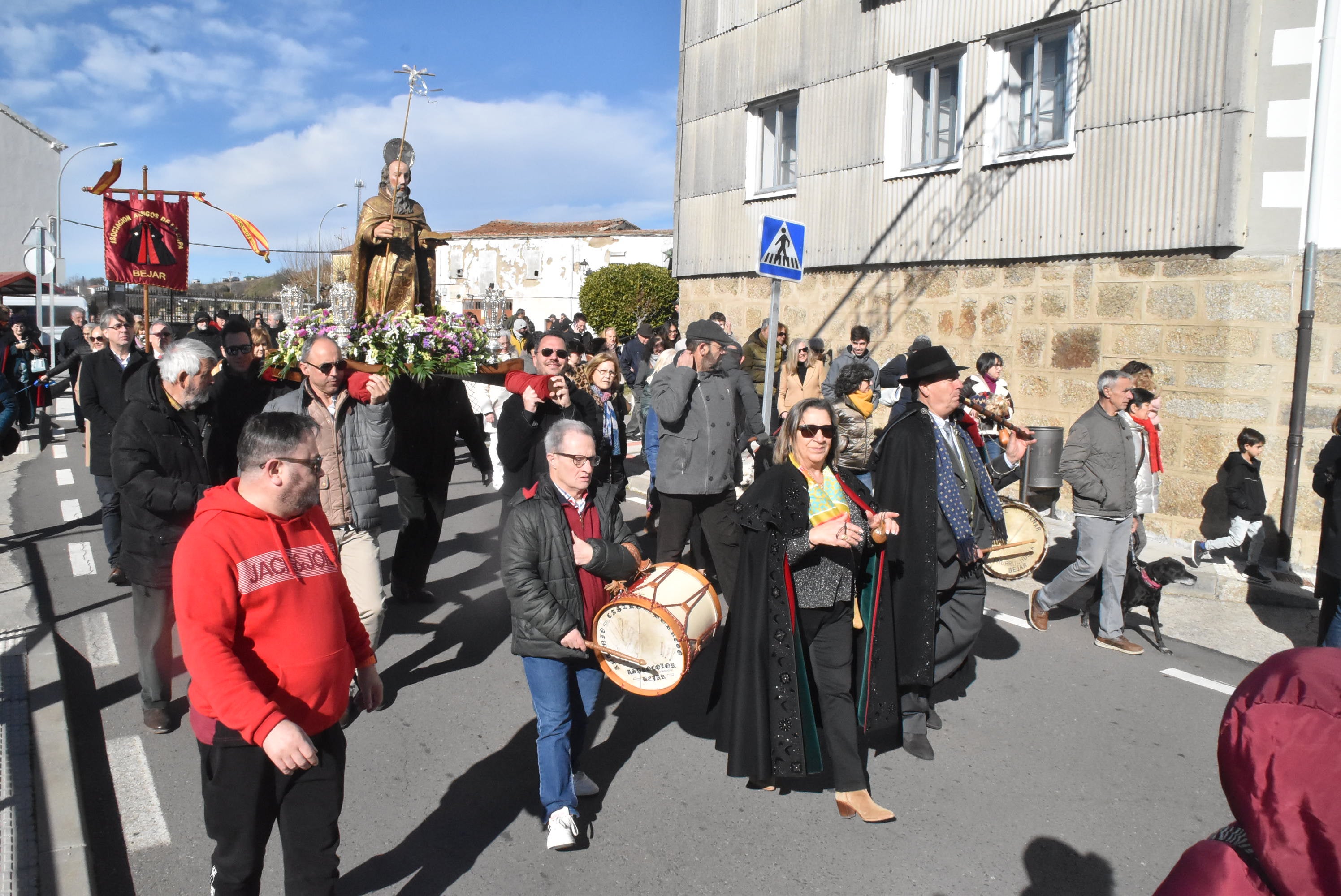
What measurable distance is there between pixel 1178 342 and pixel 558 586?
8451 millimetres

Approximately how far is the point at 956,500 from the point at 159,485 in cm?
388

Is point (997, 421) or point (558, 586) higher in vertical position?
point (997, 421)

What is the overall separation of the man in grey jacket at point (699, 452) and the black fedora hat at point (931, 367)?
6.06 feet

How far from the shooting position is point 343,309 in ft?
21.1

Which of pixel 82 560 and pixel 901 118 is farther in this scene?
pixel 901 118

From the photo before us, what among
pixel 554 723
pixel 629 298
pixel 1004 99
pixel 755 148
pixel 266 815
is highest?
pixel 755 148

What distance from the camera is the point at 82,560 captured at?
325 inches

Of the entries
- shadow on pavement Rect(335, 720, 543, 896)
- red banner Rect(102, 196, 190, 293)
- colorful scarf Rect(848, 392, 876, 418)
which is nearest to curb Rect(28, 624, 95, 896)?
shadow on pavement Rect(335, 720, 543, 896)

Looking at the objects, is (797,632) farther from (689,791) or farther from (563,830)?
(563,830)

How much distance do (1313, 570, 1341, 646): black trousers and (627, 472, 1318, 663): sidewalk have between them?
0.80 m

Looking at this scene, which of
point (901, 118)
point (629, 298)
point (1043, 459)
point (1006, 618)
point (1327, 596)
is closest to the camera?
point (1327, 596)

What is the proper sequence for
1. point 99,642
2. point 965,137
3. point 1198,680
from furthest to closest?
point 965,137 < point 99,642 < point 1198,680

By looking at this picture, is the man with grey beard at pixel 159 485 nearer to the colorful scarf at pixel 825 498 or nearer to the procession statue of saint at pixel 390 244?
the procession statue of saint at pixel 390 244

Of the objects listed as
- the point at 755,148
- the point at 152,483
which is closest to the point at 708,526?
the point at 152,483
